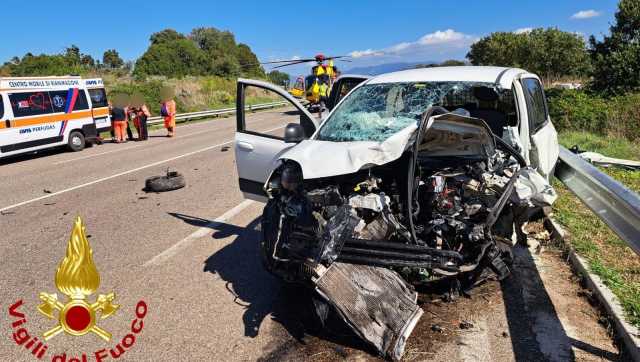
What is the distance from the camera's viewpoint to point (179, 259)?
503 cm

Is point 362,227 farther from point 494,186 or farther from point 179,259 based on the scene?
point 179,259

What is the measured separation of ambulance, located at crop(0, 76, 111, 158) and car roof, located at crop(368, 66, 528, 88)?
39.1 feet

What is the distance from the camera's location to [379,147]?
12.1 ft

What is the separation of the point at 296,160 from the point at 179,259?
2115 millimetres

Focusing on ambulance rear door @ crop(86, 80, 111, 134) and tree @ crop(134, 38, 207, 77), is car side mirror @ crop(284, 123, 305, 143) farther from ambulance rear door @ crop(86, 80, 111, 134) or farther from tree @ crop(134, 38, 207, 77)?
tree @ crop(134, 38, 207, 77)

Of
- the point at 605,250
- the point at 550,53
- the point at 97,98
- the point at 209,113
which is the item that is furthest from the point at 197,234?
the point at 550,53

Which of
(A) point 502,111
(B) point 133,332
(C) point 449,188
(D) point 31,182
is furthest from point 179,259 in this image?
(D) point 31,182

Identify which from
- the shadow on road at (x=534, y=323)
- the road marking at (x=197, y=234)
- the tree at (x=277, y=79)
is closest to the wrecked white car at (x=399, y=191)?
the shadow on road at (x=534, y=323)

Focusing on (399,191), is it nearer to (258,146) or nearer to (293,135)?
(293,135)

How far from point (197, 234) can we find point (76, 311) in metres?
2.06

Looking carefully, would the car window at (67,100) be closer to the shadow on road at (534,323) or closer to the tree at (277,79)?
the tree at (277,79)

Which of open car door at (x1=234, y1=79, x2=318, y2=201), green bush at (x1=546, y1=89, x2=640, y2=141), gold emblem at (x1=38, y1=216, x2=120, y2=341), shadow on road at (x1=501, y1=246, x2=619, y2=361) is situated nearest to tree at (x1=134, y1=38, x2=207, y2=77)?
green bush at (x1=546, y1=89, x2=640, y2=141)

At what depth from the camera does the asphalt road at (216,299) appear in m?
3.29

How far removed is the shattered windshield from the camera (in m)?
4.46
